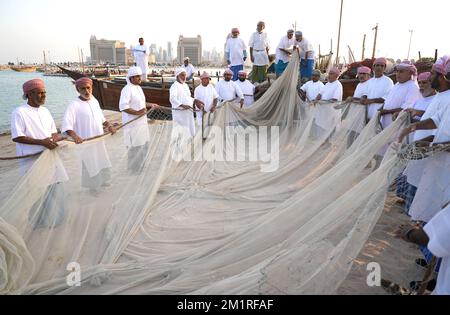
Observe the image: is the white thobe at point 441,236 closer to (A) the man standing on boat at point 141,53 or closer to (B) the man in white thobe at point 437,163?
(B) the man in white thobe at point 437,163

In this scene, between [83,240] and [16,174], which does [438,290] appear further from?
[16,174]

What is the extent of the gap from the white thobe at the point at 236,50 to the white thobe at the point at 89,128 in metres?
5.80

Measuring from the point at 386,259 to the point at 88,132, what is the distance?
3664 mm

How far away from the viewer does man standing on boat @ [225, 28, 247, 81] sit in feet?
29.7

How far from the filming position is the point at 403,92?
166 inches

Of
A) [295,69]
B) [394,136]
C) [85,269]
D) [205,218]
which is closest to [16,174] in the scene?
[85,269]

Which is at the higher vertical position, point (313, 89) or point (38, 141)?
point (313, 89)

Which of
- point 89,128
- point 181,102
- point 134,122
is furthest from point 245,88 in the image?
point 89,128

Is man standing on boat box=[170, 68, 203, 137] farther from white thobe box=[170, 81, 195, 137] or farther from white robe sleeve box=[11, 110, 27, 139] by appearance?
white robe sleeve box=[11, 110, 27, 139]

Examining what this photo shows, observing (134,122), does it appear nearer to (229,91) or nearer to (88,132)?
(88,132)

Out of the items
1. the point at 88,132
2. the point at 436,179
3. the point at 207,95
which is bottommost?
the point at 436,179

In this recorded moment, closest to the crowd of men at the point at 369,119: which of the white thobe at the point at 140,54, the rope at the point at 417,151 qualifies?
the rope at the point at 417,151

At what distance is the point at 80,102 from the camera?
155 inches

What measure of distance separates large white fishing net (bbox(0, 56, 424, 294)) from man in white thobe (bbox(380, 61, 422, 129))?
0.47 metres
